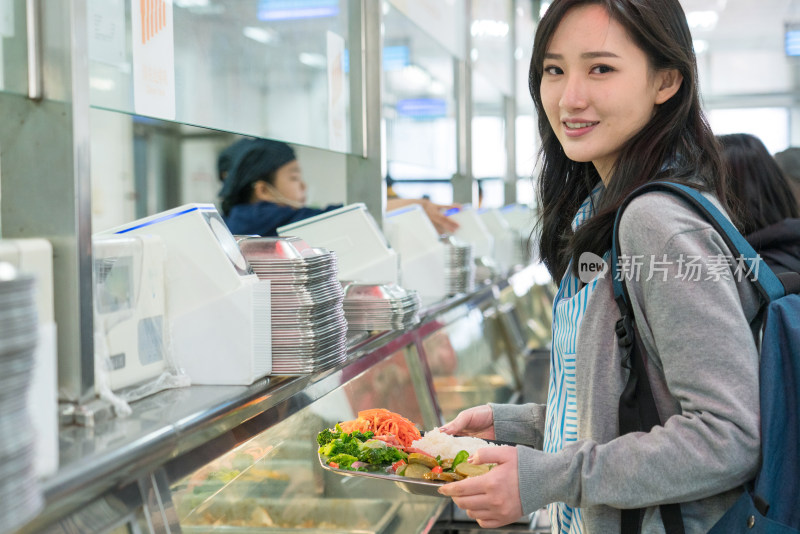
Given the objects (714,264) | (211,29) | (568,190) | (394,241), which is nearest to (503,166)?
(394,241)

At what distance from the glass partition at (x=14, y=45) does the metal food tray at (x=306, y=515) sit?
0.85 m

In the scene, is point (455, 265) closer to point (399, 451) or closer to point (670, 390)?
point (399, 451)

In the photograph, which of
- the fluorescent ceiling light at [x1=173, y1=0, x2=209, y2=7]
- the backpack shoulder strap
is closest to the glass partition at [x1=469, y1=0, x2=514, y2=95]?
the fluorescent ceiling light at [x1=173, y1=0, x2=209, y2=7]

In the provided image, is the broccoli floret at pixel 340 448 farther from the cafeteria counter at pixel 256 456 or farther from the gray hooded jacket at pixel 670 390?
the gray hooded jacket at pixel 670 390

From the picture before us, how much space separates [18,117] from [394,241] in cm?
224

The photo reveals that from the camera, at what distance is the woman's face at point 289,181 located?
4.57 m

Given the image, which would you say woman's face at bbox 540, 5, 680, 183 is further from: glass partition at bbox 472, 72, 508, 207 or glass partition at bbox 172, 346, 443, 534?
glass partition at bbox 472, 72, 508, 207

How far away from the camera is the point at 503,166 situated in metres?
8.45

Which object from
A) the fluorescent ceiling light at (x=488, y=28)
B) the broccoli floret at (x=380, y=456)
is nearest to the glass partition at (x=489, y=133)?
the fluorescent ceiling light at (x=488, y=28)

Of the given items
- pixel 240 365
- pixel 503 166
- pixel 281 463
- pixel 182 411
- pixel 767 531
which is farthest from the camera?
pixel 503 166

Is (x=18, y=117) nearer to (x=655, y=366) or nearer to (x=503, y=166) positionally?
(x=655, y=366)

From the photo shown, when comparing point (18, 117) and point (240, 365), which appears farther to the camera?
point (240, 365)

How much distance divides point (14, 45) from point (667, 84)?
46.3 inches

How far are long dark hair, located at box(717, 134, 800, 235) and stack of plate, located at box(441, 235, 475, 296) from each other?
125cm
